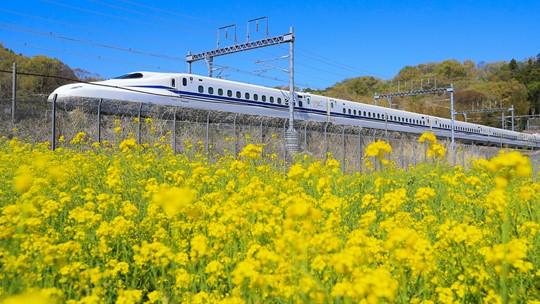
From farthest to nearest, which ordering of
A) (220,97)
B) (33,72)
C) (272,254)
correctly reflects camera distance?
(33,72) → (220,97) → (272,254)

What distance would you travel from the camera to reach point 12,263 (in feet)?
5.54

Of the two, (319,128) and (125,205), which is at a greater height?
(319,128)

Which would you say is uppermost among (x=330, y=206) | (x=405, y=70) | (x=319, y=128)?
(x=405, y=70)

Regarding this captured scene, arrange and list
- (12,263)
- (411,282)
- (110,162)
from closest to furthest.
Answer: (12,263), (411,282), (110,162)

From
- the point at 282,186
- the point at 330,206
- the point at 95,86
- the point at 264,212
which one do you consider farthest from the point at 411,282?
the point at 95,86

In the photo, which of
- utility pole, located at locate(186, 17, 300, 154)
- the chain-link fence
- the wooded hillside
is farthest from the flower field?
the wooded hillside

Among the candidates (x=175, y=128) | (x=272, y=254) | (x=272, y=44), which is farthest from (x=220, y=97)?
(x=272, y=254)

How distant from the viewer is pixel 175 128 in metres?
10.7

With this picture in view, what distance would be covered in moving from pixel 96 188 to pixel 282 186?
207cm

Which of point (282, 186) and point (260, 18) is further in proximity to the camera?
point (260, 18)

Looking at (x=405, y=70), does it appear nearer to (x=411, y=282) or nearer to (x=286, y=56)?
(x=286, y=56)

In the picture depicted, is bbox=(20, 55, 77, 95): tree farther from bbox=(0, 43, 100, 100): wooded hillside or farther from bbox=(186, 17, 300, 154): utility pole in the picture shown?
bbox=(186, 17, 300, 154): utility pole

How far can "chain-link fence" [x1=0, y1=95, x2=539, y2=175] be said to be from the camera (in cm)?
959

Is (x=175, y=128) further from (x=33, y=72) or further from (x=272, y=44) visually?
(x=33, y=72)
